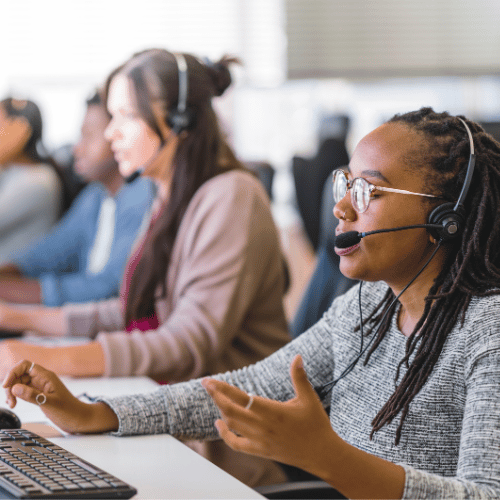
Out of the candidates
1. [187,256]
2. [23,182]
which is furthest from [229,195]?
[23,182]

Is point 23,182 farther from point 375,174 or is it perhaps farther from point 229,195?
point 375,174

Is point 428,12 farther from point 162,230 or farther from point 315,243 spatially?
point 162,230

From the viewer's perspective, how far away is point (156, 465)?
855 millimetres

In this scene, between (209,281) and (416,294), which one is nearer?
(416,294)

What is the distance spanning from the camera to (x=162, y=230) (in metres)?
1.57

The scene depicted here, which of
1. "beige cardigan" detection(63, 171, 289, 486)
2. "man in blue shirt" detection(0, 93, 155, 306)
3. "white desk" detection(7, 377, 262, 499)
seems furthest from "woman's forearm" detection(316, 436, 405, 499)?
"man in blue shirt" detection(0, 93, 155, 306)

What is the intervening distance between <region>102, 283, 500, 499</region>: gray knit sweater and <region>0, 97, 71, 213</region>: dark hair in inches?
84.3

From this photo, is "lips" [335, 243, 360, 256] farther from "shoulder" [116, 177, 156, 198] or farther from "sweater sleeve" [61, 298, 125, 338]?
"shoulder" [116, 177, 156, 198]

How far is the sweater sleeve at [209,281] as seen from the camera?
1344 millimetres

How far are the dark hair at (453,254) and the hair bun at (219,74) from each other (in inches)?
33.2

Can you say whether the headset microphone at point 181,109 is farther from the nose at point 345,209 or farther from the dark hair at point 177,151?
the nose at point 345,209

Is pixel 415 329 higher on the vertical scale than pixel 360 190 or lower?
lower

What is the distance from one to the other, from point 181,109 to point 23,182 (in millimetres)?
1497

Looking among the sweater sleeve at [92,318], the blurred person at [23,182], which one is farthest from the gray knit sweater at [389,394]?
the blurred person at [23,182]
